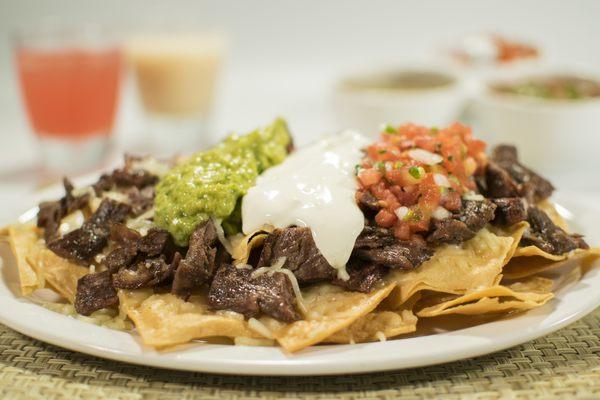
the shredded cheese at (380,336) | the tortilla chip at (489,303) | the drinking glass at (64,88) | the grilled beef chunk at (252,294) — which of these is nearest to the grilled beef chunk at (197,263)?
the grilled beef chunk at (252,294)

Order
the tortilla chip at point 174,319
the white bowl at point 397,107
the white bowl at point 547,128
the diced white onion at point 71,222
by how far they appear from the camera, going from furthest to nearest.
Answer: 1. the white bowl at point 397,107
2. the white bowl at point 547,128
3. the diced white onion at point 71,222
4. the tortilla chip at point 174,319

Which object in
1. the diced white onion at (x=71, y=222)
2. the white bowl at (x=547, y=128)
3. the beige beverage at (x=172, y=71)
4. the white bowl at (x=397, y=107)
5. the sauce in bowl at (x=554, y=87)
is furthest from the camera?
the beige beverage at (x=172, y=71)

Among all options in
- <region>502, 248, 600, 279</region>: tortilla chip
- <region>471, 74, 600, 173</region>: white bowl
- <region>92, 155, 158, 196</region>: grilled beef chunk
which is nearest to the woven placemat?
<region>502, 248, 600, 279</region>: tortilla chip

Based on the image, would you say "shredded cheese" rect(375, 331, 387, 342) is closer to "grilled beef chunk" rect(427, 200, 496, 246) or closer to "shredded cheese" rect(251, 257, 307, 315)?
"shredded cheese" rect(251, 257, 307, 315)

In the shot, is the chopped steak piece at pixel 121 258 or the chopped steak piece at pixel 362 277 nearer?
the chopped steak piece at pixel 362 277

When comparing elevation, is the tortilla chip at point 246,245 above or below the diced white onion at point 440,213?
below

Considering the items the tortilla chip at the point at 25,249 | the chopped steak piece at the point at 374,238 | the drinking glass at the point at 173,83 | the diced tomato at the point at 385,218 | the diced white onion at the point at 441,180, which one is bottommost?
the drinking glass at the point at 173,83

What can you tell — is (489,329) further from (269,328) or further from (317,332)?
(269,328)

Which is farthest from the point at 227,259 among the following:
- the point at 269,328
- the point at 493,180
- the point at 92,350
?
the point at 493,180

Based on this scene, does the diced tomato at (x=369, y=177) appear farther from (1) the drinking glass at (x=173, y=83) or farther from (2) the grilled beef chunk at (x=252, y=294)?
(1) the drinking glass at (x=173, y=83)
